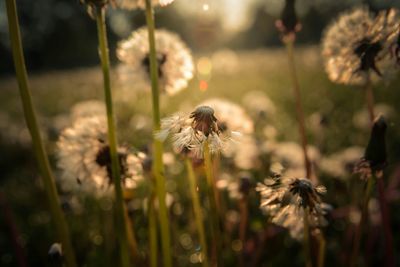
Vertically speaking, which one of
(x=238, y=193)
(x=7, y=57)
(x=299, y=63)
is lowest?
(x=238, y=193)

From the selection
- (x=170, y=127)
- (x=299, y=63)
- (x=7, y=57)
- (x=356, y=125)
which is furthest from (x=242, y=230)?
(x=7, y=57)

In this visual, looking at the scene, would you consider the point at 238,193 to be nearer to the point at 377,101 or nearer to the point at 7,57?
the point at 377,101

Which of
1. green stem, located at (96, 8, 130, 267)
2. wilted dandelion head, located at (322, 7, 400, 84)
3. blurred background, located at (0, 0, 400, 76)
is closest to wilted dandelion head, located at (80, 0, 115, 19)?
green stem, located at (96, 8, 130, 267)

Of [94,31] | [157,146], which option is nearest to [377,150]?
[157,146]

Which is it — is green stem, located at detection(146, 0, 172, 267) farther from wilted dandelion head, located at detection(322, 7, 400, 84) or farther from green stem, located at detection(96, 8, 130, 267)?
wilted dandelion head, located at detection(322, 7, 400, 84)

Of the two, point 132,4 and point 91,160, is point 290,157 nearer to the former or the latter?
point 91,160

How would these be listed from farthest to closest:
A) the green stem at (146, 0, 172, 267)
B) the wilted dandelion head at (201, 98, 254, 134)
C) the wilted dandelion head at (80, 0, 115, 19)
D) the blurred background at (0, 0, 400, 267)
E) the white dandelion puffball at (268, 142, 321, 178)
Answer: the white dandelion puffball at (268, 142, 321, 178)
the blurred background at (0, 0, 400, 267)
the wilted dandelion head at (201, 98, 254, 134)
the green stem at (146, 0, 172, 267)
the wilted dandelion head at (80, 0, 115, 19)
